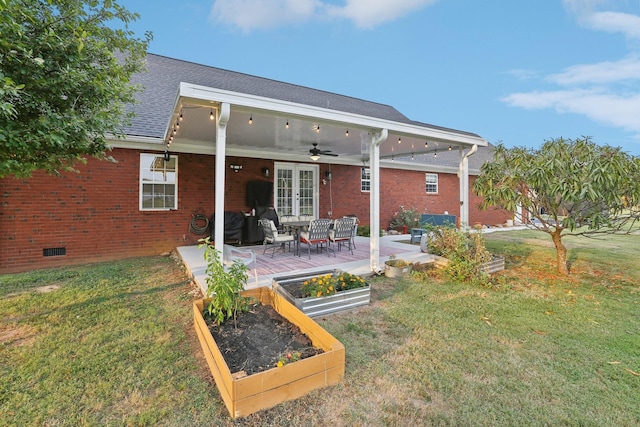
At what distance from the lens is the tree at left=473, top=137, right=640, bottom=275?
14.7ft

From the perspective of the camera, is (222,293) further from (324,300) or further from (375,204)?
(375,204)

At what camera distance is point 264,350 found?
2629 millimetres

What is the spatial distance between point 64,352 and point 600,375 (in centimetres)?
478

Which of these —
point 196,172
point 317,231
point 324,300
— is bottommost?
point 324,300

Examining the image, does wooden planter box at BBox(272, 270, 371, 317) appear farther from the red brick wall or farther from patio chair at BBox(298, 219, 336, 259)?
the red brick wall

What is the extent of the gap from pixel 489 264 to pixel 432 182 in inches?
312

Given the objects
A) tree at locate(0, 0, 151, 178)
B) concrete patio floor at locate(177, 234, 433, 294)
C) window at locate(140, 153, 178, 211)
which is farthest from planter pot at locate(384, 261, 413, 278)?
window at locate(140, 153, 178, 211)

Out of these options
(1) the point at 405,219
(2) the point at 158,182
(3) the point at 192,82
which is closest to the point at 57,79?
(2) the point at 158,182

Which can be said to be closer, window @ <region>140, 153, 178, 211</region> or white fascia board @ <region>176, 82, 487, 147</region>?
white fascia board @ <region>176, 82, 487, 147</region>

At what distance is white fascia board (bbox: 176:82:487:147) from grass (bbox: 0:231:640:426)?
268cm

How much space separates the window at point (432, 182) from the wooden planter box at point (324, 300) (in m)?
10.0

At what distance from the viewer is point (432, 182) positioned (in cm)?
1309

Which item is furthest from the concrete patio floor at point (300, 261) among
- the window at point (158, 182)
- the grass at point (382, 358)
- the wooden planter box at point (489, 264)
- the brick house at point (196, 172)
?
the window at point (158, 182)

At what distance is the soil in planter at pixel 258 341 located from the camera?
2.44 meters
